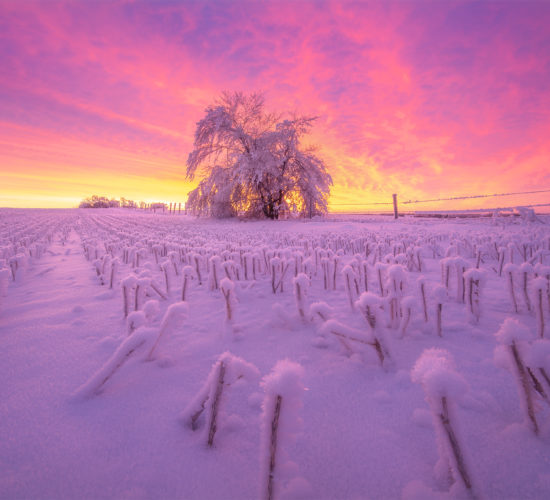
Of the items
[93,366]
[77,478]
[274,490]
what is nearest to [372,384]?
[274,490]

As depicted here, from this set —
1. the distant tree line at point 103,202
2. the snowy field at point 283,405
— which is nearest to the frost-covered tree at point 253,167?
the snowy field at point 283,405

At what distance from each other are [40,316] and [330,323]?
2.16 meters

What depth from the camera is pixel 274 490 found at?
0.61 m

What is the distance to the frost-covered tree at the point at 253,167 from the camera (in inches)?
645

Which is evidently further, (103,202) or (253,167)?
(103,202)

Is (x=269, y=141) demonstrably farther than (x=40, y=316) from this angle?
Yes

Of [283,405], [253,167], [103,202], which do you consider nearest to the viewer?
[283,405]

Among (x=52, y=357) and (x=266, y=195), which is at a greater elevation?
(x=266, y=195)

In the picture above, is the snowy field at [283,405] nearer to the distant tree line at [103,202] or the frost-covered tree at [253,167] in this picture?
the frost-covered tree at [253,167]

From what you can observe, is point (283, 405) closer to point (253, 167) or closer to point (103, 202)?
point (253, 167)

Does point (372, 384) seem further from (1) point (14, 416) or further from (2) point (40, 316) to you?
(2) point (40, 316)

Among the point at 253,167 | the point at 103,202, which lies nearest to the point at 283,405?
the point at 253,167

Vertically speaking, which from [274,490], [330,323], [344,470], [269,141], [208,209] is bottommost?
[344,470]

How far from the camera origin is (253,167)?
16.0m
